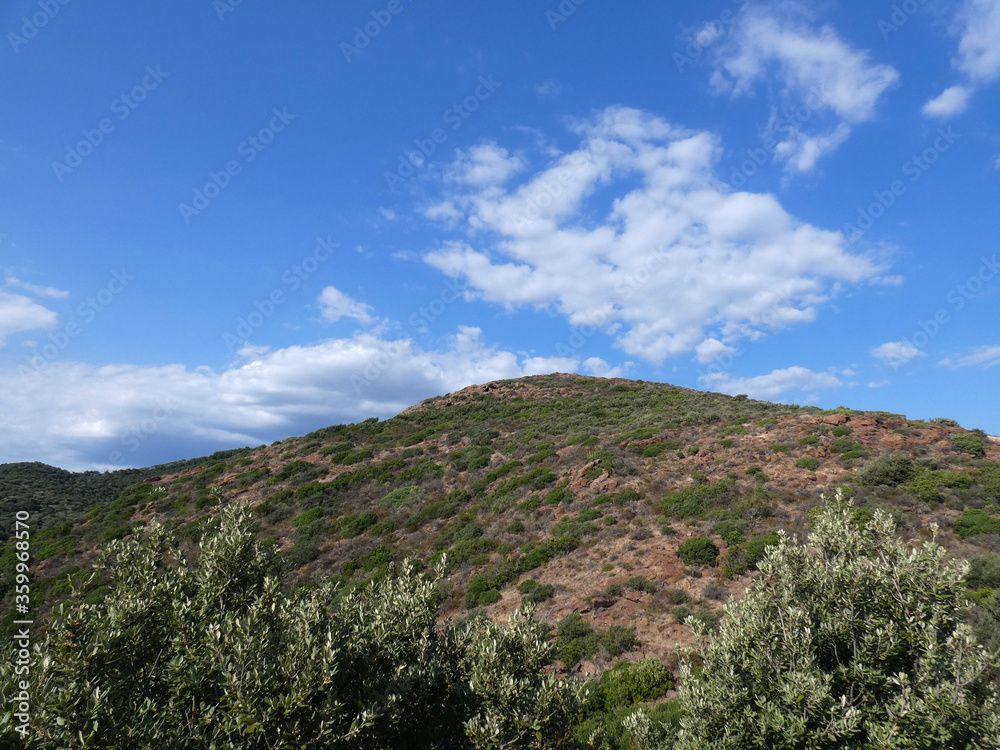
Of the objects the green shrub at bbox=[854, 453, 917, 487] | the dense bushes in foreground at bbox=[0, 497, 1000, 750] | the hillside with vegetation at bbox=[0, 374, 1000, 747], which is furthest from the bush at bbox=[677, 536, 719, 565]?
the dense bushes in foreground at bbox=[0, 497, 1000, 750]

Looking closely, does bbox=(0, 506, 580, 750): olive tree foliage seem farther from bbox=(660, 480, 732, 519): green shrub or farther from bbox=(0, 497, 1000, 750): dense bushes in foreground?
bbox=(660, 480, 732, 519): green shrub

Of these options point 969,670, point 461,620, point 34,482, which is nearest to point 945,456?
point 969,670

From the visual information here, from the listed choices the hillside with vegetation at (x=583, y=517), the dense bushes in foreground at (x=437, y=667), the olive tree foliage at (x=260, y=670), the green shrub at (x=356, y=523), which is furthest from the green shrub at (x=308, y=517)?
the olive tree foliage at (x=260, y=670)

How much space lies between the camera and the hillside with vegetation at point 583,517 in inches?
509

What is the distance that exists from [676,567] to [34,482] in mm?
62525

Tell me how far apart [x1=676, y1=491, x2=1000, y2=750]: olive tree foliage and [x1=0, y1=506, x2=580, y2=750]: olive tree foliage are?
2985mm

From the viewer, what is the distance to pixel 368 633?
745cm

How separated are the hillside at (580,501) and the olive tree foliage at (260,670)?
98.2 inches

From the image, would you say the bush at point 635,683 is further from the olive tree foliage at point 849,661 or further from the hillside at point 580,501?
the olive tree foliage at point 849,661

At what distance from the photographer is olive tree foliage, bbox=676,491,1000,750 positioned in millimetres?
6480

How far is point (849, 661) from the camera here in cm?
774

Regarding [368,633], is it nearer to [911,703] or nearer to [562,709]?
[562,709]

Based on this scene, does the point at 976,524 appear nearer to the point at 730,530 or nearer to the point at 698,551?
the point at 730,530

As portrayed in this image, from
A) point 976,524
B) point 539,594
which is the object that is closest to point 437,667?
point 539,594
